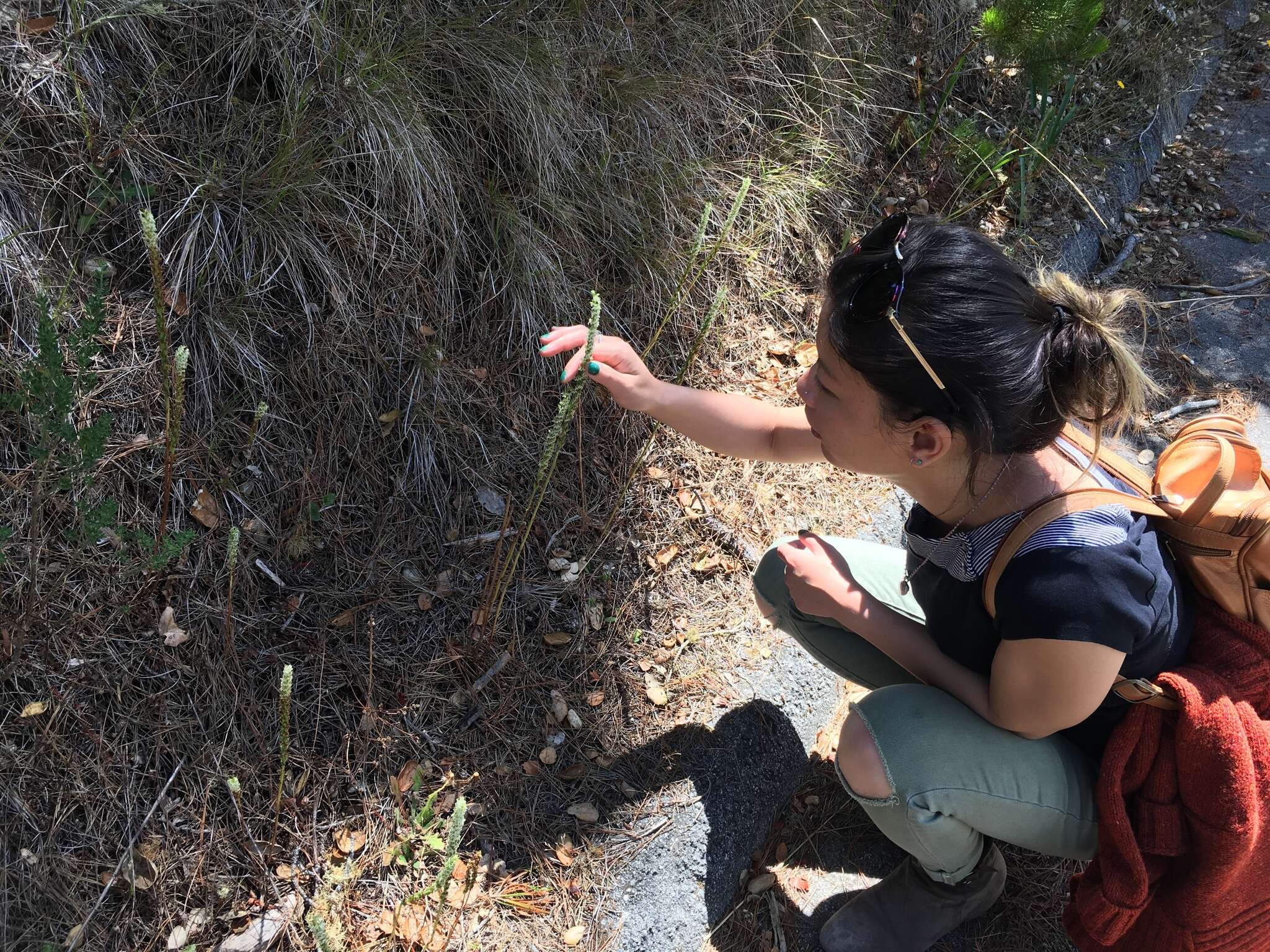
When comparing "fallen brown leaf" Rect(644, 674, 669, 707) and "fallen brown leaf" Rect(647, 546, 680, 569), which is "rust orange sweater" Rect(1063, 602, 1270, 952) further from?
"fallen brown leaf" Rect(647, 546, 680, 569)

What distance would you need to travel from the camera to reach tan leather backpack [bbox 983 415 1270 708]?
180cm

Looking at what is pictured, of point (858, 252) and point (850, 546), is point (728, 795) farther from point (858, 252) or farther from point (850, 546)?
point (858, 252)

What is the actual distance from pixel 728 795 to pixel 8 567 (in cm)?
176

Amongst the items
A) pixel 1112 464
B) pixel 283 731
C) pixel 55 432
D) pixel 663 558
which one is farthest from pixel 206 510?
pixel 1112 464

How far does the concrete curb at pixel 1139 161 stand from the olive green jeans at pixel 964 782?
314 centimetres

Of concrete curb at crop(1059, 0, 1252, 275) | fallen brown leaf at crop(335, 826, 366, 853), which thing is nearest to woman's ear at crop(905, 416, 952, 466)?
fallen brown leaf at crop(335, 826, 366, 853)

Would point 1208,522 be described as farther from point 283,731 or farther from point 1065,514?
point 283,731

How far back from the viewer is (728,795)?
2.46 metres

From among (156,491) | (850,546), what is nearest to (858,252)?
(850,546)

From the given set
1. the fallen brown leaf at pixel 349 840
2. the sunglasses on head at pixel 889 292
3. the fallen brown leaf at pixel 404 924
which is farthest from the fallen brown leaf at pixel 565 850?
the sunglasses on head at pixel 889 292

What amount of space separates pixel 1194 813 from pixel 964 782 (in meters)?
0.42

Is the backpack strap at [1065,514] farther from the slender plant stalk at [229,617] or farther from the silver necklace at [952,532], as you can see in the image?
the slender plant stalk at [229,617]

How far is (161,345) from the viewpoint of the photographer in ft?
5.69

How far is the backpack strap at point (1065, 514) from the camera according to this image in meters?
1.82
